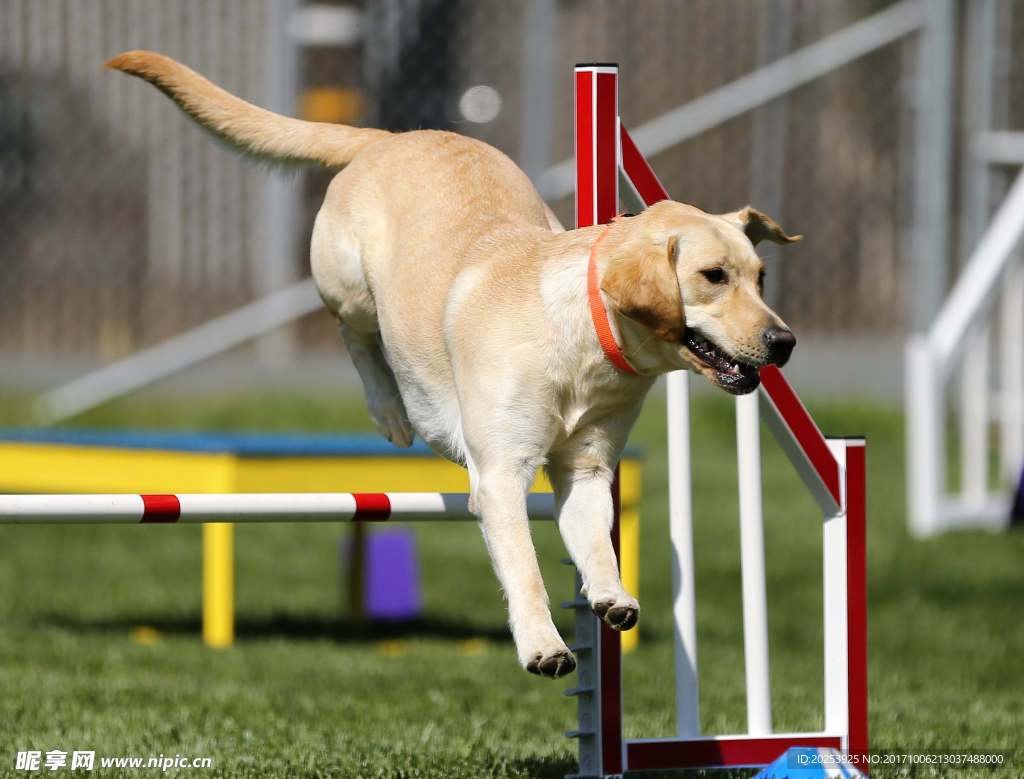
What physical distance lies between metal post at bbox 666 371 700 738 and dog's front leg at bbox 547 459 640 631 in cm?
55

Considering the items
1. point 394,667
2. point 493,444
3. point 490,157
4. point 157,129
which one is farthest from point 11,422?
point 493,444

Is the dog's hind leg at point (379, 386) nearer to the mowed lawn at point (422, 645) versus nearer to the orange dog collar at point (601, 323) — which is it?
the mowed lawn at point (422, 645)

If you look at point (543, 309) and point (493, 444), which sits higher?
point (543, 309)

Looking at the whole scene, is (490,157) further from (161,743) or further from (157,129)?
(157,129)

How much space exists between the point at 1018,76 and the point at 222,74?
6050 millimetres

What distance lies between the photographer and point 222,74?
9.85m

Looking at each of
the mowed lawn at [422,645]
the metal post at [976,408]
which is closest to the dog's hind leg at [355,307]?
the mowed lawn at [422,645]

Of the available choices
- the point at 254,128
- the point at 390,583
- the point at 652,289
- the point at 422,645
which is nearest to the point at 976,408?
the point at 390,583

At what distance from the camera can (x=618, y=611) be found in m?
3.01

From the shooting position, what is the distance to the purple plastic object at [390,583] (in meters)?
7.02

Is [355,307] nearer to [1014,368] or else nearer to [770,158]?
[1014,368]

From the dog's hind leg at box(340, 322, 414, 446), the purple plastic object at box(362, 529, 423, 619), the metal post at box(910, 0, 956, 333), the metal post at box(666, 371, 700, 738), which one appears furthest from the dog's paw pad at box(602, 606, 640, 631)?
the metal post at box(910, 0, 956, 333)

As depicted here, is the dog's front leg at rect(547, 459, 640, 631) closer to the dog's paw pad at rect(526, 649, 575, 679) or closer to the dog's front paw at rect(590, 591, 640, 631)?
the dog's front paw at rect(590, 591, 640, 631)

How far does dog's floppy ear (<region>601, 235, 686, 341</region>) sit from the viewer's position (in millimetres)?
2932
